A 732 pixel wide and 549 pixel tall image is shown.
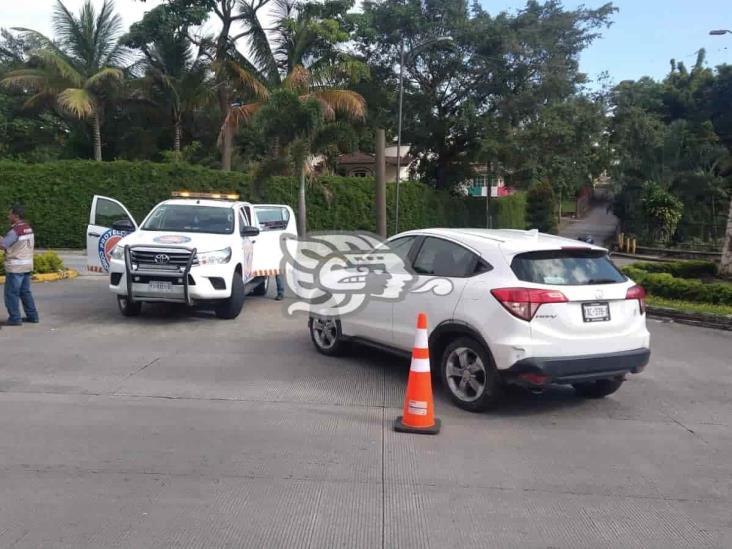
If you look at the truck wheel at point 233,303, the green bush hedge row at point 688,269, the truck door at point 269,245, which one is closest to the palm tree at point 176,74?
the truck door at point 269,245

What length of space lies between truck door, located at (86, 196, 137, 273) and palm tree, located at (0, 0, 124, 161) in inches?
700

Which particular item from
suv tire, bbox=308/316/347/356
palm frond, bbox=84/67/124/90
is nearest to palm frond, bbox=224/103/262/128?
palm frond, bbox=84/67/124/90

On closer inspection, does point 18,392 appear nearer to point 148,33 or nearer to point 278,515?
point 278,515

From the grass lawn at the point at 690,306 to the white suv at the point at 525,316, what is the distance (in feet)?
19.1

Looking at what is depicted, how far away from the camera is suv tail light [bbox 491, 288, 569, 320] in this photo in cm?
A: 584

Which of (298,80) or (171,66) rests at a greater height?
(171,66)

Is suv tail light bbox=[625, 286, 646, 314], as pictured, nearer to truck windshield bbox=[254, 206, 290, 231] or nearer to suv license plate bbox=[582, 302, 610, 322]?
suv license plate bbox=[582, 302, 610, 322]

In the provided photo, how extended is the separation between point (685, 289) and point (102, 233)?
10733mm

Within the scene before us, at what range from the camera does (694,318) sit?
11.7m

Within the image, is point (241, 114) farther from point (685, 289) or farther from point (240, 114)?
point (685, 289)

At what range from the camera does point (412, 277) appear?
7105 mm

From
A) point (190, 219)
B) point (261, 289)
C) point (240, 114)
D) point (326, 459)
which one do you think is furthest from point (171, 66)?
point (326, 459)

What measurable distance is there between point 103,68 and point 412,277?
27496mm

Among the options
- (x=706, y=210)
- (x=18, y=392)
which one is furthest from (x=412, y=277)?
(x=706, y=210)
